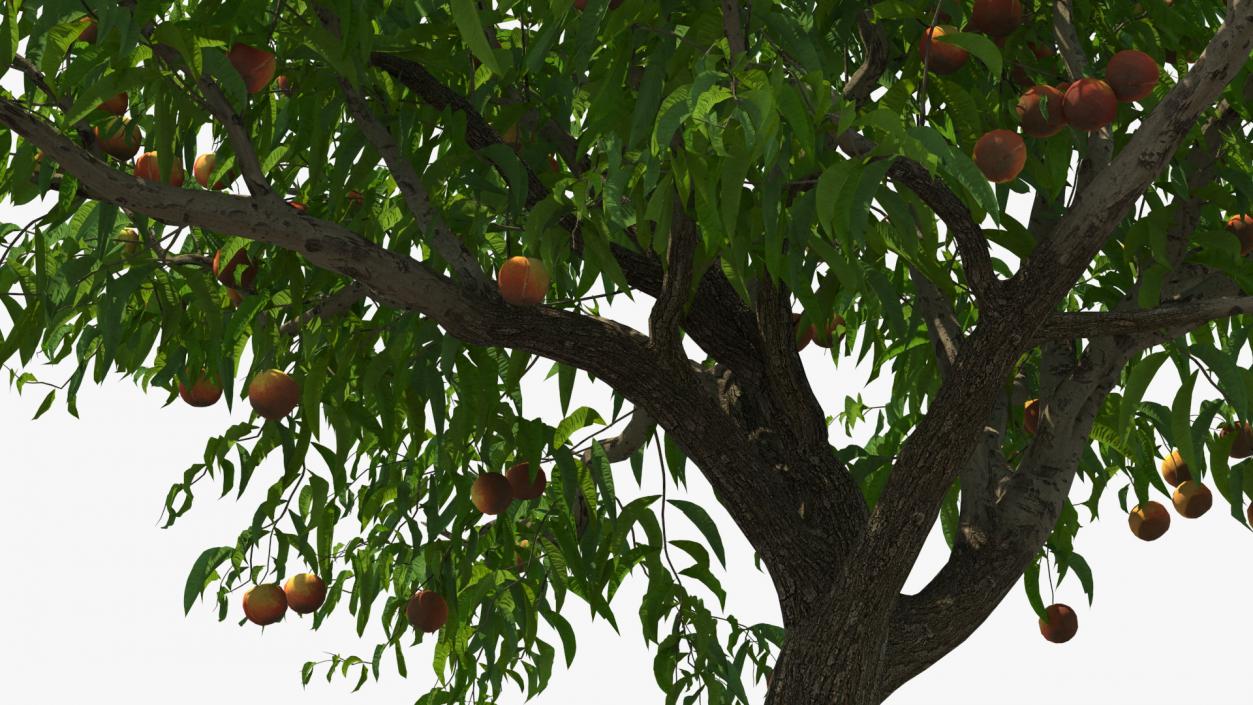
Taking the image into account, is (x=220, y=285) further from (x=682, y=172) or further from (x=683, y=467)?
(x=682, y=172)

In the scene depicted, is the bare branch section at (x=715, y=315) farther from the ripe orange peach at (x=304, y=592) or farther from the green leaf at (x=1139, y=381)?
the ripe orange peach at (x=304, y=592)

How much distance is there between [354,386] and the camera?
142 inches

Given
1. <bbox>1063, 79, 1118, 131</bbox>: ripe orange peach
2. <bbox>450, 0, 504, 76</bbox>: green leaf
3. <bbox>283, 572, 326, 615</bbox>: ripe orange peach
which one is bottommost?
<bbox>450, 0, 504, 76</bbox>: green leaf

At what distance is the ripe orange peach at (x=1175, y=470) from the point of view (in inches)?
151

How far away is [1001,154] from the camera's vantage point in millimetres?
2598

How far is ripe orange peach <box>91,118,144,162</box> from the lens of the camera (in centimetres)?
308

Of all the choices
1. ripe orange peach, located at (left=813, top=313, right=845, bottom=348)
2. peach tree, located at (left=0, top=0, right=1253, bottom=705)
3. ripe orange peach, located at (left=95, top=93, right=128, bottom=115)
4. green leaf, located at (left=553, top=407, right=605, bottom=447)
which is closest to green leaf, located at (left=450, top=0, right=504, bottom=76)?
peach tree, located at (left=0, top=0, right=1253, bottom=705)

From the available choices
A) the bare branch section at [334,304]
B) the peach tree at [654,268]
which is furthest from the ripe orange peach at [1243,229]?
the bare branch section at [334,304]

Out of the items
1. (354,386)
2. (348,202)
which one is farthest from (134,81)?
(354,386)

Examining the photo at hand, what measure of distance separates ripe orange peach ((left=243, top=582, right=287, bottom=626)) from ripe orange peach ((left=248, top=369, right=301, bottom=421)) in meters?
0.69

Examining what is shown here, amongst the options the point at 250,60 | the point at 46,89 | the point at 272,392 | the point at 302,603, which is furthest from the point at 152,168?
the point at 302,603

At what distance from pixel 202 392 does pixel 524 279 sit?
3.35ft

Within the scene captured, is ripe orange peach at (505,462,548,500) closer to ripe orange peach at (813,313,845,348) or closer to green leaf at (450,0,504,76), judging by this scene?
ripe orange peach at (813,313,845,348)

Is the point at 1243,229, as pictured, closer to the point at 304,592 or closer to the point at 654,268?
the point at 654,268
